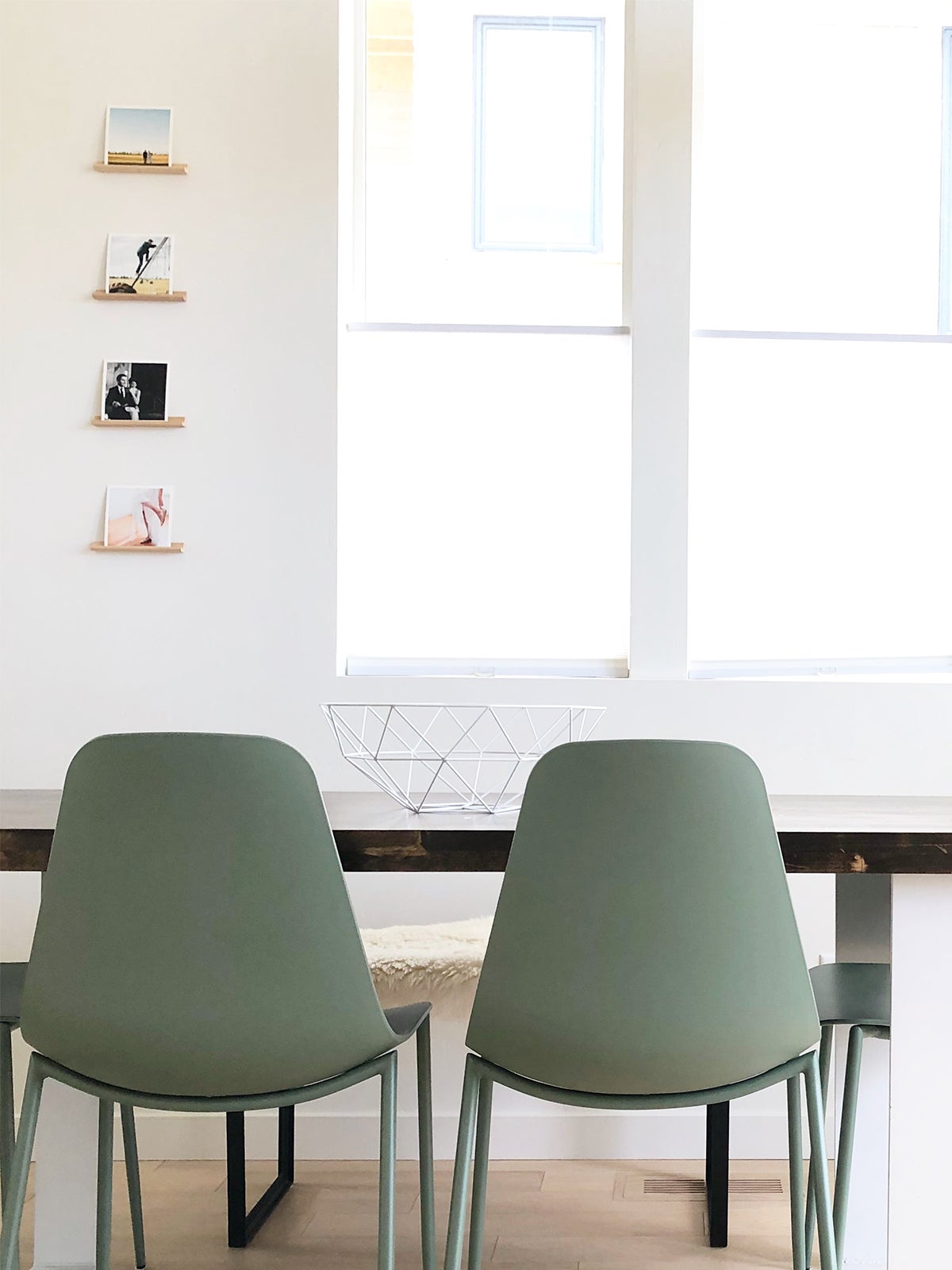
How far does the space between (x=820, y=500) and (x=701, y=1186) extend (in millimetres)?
1612

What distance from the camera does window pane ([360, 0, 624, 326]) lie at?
296 centimetres

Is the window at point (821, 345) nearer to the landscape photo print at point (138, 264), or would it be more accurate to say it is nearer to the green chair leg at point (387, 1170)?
the landscape photo print at point (138, 264)

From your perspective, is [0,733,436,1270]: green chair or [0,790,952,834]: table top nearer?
[0,733,436,1270]: green chair

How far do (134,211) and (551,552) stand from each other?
4.18 ft

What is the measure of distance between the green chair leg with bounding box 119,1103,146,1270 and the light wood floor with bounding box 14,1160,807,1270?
5 centimetres

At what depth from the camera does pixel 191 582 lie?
9.10ft

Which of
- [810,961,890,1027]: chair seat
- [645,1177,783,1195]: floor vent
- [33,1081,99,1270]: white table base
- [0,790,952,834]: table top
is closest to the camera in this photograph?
[0,790,952,834]: table top

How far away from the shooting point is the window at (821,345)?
294cm

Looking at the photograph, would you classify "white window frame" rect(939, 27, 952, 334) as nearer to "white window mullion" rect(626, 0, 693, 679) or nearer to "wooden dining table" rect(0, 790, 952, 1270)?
"white window mullion" rect(626, 0, 693, 679)

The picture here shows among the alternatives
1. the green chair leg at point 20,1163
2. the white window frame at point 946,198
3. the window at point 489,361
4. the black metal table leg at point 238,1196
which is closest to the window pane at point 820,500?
the white window frame at point 946,198

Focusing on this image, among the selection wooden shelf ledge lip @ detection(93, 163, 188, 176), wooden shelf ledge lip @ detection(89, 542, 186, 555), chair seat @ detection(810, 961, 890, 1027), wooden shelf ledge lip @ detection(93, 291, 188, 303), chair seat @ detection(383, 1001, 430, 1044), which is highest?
wooden shelf ledge lip @ detection(93, 163, 188, 176)

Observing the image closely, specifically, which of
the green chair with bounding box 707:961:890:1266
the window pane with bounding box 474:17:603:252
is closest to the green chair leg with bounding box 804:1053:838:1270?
the green chair with bounding box 707:961:890:1266

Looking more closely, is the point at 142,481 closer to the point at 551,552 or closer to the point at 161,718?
the point at 161,718

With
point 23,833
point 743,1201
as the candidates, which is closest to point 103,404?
point 23,833
